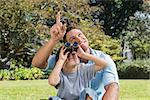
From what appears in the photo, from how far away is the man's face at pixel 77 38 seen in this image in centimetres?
197

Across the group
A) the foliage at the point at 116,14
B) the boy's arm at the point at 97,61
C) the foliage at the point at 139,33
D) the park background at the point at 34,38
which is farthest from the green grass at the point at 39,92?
the foliage at the point at 116,14

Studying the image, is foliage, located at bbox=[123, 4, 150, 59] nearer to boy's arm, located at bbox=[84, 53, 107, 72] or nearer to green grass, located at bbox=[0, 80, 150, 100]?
green grass, located at bbox=[0, 80, 150, 100]

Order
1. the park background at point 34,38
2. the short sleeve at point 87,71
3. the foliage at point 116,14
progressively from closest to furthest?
the short sleeve at point 87,71
the park background at point 34,38
the foliage at point 116,14

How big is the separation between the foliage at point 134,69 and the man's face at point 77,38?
50.1 feet

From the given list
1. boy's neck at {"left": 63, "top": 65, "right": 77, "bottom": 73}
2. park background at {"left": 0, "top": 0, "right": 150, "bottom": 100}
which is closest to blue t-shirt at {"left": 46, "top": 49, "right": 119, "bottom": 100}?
boy's neck at {"left": 63, "top": 65, "right": 77, "bottom": 73}

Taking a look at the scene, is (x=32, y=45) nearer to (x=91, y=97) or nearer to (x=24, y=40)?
(x=24, y=40)

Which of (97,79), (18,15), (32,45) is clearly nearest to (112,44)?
(32,45)

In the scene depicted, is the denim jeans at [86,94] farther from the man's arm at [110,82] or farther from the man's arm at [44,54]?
the man's arm at [44,54]

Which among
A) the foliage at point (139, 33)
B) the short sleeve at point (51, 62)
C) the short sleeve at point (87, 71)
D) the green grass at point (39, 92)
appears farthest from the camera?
the foliage at point (139, 33)

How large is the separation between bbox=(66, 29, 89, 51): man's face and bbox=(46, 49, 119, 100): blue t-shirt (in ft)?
0.30

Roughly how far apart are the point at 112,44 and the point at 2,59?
Result: 552cm

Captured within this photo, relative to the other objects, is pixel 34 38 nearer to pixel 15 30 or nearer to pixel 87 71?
pixel 15 30

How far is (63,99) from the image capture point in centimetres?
195

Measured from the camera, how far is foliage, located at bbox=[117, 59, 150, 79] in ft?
56.2
